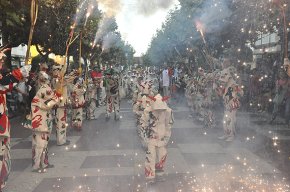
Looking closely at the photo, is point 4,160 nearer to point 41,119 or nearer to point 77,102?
point 41,119

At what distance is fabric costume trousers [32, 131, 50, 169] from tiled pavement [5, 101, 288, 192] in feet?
0.96

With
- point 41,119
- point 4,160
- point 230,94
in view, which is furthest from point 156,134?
point 230,94

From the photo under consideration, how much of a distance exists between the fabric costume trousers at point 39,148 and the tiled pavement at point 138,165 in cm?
29

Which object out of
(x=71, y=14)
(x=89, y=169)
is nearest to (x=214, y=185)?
(x=89, y=169)

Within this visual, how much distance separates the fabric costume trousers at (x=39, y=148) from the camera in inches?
336

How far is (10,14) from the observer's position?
13.2m

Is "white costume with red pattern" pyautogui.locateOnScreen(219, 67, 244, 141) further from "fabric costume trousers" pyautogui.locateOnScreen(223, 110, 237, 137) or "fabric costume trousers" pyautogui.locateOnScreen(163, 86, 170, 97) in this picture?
"fabric costume trousers" pyautogui.locateOnScreen(163, 86, 170, 97)

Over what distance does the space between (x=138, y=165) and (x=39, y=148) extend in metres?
2.16

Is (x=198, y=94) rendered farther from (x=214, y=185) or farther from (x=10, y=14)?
(x=214, y=185)

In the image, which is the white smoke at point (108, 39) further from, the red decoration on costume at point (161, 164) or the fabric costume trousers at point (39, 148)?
the red decoration on costume at point (161, 164)

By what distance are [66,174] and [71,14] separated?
630 inches

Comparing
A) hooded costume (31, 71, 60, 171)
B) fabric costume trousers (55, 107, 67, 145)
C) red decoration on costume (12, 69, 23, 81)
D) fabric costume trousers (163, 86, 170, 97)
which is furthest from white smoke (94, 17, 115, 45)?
red decoration on costume (12, 69, 23, 81)

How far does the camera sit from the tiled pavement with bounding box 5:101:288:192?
7.46 meters

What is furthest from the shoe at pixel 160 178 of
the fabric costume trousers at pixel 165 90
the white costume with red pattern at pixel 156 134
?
the fabric costume trousers at pixel 165 90
